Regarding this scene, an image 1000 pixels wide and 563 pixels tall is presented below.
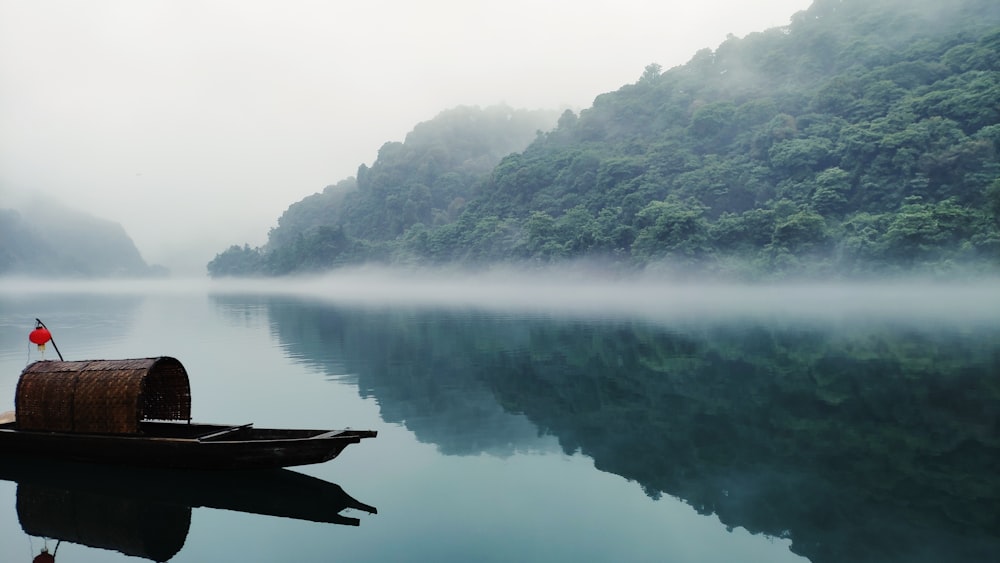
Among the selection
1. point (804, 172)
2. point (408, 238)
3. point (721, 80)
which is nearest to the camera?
point (804, 172)

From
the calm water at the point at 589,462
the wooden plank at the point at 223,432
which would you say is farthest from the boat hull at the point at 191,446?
the calm water at the point at 589,462

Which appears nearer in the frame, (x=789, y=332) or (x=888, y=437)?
(x=888, y=437)

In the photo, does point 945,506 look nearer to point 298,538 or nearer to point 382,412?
point 298,538

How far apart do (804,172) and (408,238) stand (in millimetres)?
69616

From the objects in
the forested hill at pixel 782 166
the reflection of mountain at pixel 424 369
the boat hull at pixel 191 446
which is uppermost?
the forested hill at pixel 782 166

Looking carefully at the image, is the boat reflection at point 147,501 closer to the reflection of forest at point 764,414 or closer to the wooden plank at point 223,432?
the wooden plank at point 223,432

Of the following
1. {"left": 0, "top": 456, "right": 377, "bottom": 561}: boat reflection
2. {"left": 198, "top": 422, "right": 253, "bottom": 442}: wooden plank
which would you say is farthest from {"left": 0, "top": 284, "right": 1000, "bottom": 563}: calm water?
{"left": 198, "top": 422, "right": 253, "bottom": 442}: wooden plank

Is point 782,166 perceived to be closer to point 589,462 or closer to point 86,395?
point 589,462

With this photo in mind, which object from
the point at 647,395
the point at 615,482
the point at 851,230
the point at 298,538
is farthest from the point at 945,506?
the point at 851,230

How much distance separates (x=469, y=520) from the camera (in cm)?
855

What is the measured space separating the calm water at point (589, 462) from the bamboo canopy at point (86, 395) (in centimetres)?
99

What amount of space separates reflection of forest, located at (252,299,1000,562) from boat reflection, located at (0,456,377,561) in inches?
147

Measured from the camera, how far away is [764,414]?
14.1 meters

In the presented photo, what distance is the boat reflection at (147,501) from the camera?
A: 26.8 ft
